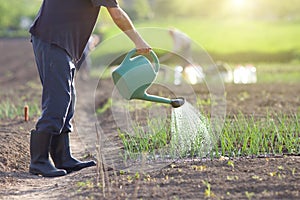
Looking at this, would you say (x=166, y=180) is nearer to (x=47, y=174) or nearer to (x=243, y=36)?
(x=47, y=174)

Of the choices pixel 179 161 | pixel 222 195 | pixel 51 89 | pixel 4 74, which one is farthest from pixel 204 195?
pixel 4 74

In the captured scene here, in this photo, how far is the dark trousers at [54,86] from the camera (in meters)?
5.21

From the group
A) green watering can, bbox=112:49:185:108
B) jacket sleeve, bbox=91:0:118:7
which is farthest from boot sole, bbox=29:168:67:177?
jacket sleeve, bbox=91:0:118:7

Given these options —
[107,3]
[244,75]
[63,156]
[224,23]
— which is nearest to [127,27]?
[107,3]

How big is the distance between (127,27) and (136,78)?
38 cm

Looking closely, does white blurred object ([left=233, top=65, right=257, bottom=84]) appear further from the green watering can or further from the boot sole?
the boot sole

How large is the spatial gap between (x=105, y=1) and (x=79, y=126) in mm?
3516

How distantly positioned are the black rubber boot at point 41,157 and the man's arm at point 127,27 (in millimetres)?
959

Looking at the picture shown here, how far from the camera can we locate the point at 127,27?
5.19 meters

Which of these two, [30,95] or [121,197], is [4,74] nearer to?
[30,95]

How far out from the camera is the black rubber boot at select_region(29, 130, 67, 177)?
5305 millimetres

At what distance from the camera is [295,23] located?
45.0 m

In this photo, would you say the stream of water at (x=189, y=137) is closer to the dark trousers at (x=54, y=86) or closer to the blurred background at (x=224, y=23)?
the dark trousers at (x=54, y=86)

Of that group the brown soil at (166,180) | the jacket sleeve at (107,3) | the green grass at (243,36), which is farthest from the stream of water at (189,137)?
the green grass at (243,36)
